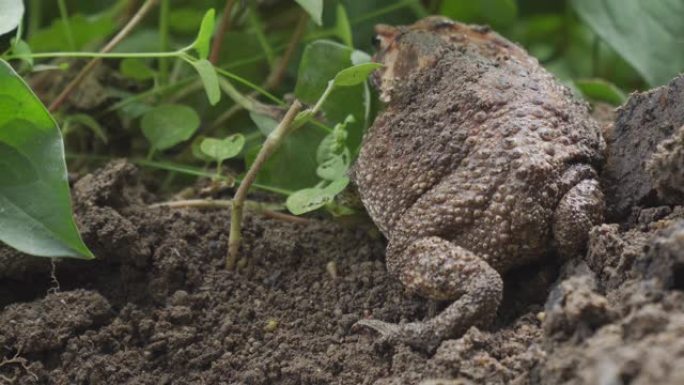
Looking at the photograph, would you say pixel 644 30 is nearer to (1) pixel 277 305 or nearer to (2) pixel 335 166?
(2) pixel 335 166

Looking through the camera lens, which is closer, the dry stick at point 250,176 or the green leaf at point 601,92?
the dry stick at point 250,176

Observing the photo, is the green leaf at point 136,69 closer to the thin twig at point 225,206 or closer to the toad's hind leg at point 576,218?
the thin twig at point 225,206

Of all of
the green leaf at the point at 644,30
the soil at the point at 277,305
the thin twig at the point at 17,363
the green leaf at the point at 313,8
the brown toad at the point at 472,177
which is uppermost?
the green leaf at the point at 644,30

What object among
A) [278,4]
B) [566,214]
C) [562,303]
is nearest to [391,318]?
[566,214]

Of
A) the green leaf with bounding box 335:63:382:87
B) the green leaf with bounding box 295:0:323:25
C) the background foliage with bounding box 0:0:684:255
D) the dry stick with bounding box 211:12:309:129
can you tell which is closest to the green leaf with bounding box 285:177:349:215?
the background foliage with bounding box 0:0:684:255

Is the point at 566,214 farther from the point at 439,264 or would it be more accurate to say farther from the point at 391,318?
the point at 391,318

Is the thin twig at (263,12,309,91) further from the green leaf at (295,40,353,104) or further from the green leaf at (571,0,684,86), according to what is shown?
the green leaf at (571,0,684,86)

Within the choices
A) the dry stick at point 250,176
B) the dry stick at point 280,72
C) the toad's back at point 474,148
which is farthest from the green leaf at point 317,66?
the dry stick at point 280,72
